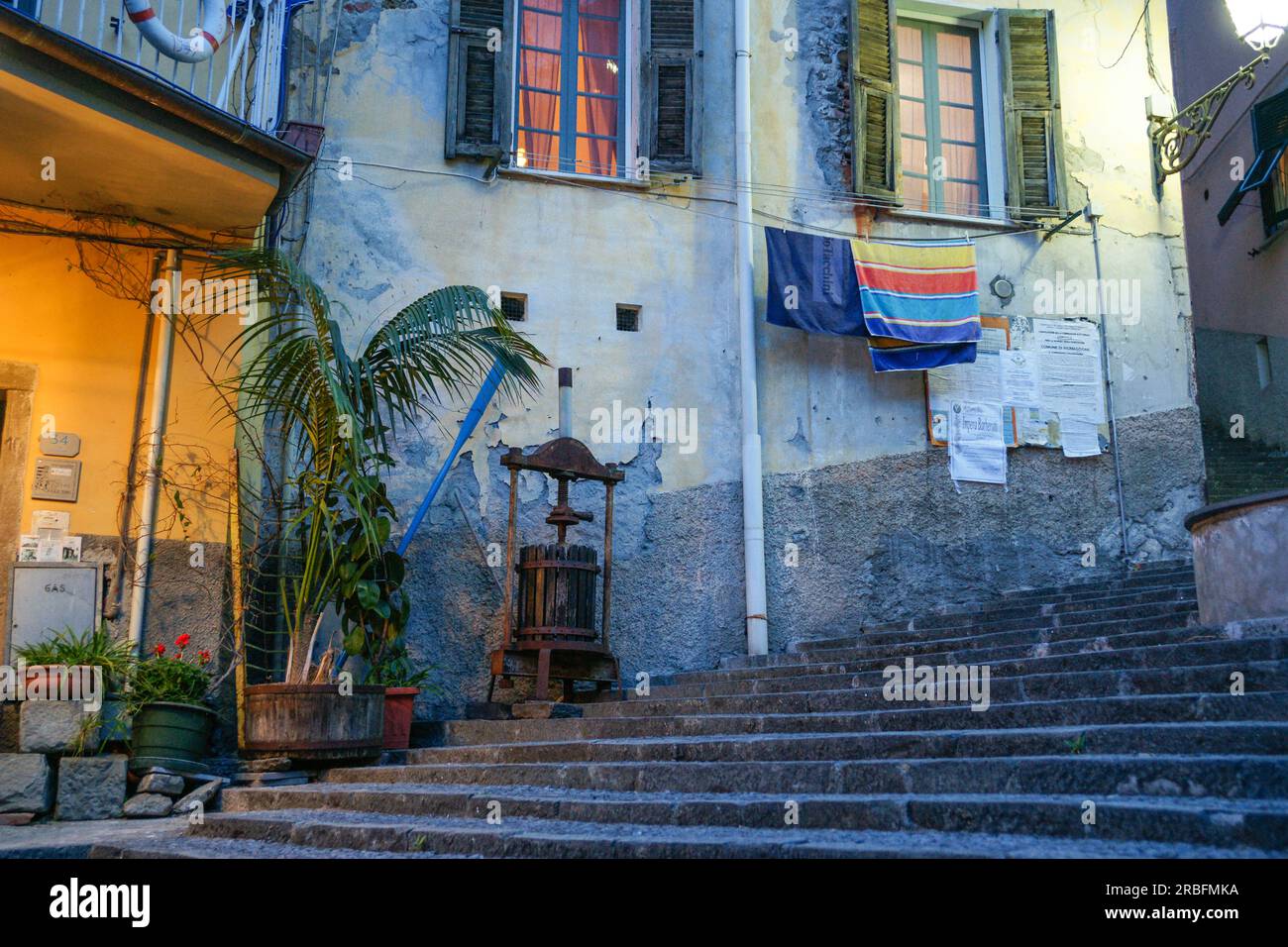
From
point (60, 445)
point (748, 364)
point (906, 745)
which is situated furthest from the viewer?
point (748, 364)

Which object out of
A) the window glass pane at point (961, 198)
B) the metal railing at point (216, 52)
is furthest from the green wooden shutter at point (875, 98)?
the metal railing at point (216, 52)

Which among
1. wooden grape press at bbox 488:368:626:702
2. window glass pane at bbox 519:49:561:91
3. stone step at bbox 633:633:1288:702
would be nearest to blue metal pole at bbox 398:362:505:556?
wooden grape press at bbox 488:368:626:702

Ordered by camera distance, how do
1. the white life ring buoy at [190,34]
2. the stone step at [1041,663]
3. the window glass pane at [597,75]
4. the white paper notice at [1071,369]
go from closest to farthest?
the stone step at [1041,663] → the white life ring buoy at [190,34] → the window glass pane at [597,75] → the white paper notice at [1071,369]

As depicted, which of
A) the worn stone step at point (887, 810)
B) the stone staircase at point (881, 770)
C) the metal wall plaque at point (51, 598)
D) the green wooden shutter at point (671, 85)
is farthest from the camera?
the green wooden shutter at point (671, 85)

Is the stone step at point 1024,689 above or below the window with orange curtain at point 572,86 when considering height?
below

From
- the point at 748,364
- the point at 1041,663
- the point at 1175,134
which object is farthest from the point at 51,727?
the point at 1175,134

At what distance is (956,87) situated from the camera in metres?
11.6

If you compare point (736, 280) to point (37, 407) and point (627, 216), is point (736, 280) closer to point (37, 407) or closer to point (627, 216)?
point (627, 216)

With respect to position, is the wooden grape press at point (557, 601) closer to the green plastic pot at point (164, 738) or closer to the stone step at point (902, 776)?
the stone step at point (902, 776)

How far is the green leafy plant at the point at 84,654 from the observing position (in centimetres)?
725

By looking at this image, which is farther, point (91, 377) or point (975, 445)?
point (975, 445)

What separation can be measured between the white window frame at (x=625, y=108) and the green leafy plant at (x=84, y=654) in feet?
14.7

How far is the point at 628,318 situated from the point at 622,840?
5949 mm

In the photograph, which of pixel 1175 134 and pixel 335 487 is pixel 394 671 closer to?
pixel 335 487
